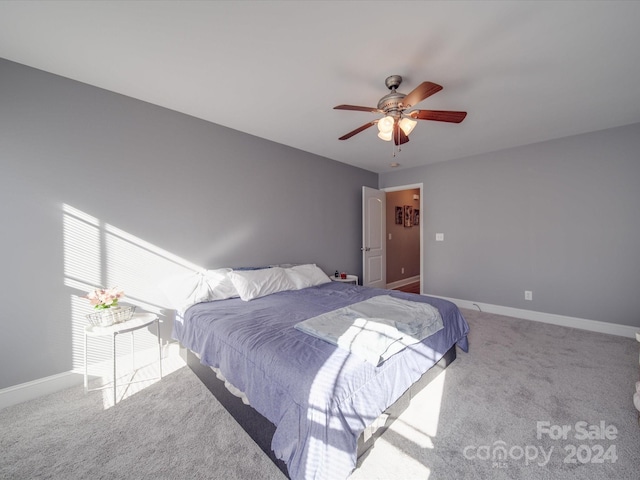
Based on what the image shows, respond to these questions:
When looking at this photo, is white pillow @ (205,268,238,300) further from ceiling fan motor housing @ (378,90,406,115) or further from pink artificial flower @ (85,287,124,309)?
ceiling fan motor housing @ (378,90,406,115)

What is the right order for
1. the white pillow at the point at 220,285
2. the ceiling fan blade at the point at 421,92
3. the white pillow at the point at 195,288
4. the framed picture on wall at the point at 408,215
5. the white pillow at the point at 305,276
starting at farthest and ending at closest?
the framed picture on wall at the point at 408,215
the white pillow at the point at 305,276
the white pillow at the point at 220,285
the white pillow at the point at 195,288
the ceiling fan blade at the point at 421,92

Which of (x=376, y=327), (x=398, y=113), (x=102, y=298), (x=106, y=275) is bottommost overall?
(x=376, y=327)

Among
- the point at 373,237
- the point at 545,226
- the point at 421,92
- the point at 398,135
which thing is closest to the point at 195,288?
the point at 398,135

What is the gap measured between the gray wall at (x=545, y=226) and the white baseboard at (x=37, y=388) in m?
4.97

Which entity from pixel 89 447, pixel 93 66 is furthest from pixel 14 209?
pixel 89 447

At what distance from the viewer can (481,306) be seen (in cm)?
422

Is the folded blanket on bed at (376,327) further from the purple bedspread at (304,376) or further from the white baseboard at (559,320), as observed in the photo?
the white baseboard at (559,320)

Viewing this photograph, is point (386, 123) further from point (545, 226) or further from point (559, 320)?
point (559, 320)

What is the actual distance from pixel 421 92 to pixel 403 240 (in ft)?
16.2

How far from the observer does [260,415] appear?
5.03 feet

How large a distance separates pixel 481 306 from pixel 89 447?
15.9 ft

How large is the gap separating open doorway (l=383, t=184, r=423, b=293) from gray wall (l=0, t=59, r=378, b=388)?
10.9ft

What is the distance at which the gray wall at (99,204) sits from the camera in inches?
78.7

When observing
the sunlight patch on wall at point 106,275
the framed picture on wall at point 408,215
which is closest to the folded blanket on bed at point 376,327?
the sunlight patch on wall at point 106,275
